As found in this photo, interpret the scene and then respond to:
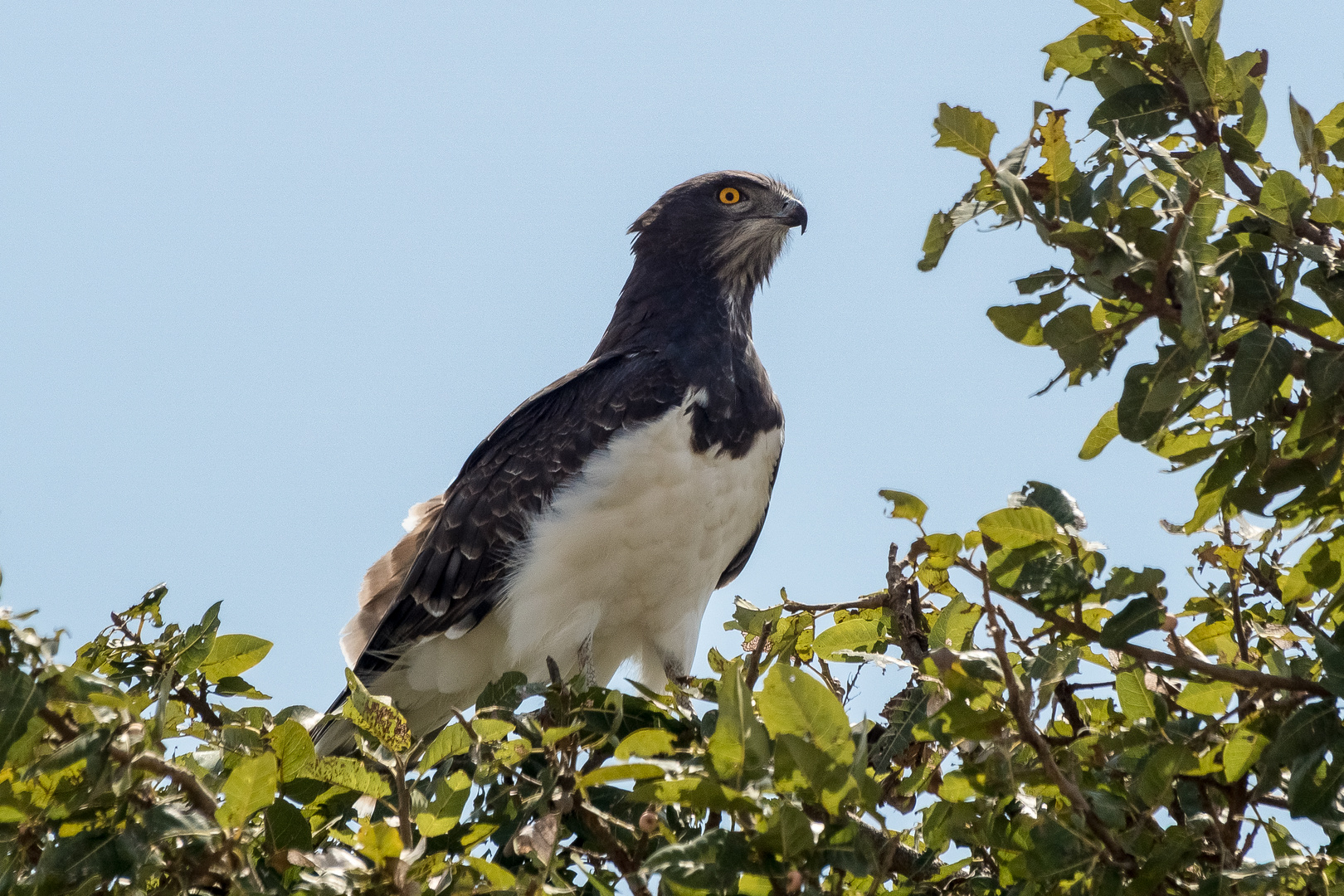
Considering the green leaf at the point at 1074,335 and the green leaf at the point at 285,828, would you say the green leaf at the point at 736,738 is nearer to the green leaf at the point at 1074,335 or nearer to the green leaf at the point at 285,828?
the green leaf at the point at 285,828

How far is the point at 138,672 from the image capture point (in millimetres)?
→ 4004

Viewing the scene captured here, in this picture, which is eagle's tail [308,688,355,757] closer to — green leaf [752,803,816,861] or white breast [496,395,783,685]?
white breast [496,395,783,685]

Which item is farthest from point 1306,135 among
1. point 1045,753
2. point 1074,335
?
point 1045,753

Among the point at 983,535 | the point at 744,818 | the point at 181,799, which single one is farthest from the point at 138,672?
the point at 983,535

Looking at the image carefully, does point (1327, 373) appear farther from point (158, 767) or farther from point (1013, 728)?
point (158, 767)

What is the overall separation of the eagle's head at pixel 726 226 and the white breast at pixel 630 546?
1.34 m

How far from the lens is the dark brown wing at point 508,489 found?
6410 millimetres

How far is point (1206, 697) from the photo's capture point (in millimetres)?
3156

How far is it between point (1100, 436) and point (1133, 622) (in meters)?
0.81

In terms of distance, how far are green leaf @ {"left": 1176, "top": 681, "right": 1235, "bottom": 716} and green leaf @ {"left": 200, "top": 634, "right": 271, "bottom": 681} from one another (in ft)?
8.21

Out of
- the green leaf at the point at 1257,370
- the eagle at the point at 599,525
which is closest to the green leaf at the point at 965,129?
the green leaf at the point at 1257,370

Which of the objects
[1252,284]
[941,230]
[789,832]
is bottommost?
[789,832]

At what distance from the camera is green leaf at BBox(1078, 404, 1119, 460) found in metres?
3.71

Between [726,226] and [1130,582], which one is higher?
[726,226]
